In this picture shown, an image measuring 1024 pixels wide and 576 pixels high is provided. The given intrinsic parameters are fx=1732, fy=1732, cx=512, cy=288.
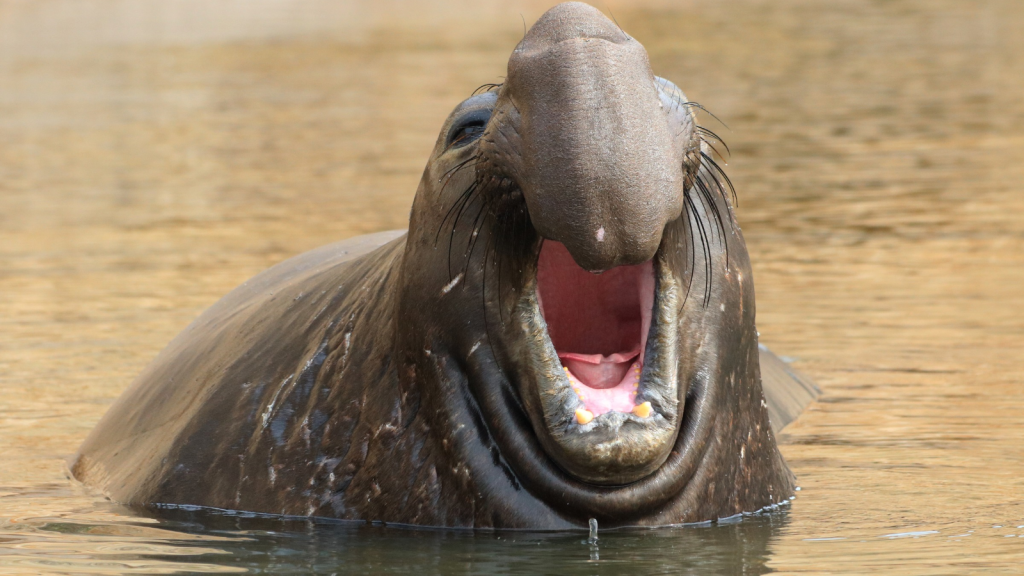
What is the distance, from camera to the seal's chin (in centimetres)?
482

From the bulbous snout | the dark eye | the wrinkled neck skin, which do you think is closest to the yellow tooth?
the wrinkled neck skin

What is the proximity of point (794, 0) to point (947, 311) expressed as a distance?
137ft

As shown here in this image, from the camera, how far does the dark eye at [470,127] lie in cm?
526

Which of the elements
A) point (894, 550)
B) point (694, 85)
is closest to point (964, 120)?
point (694, 85)

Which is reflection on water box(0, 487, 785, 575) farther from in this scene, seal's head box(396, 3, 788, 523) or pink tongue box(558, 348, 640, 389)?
pink tongue box(558, 348, 640, 389)

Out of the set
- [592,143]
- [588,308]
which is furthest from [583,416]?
[592,143]

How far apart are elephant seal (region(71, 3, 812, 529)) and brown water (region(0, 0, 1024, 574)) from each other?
161 millimetres

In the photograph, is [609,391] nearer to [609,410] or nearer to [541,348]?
[609,410]

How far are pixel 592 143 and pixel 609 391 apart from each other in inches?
30.0

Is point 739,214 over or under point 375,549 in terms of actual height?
over

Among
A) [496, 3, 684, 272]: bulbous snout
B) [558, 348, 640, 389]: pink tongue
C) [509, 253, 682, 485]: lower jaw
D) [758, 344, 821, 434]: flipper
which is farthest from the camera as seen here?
[758, 344, 821, 434]: flipper

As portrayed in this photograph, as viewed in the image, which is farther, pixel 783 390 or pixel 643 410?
pixel 783 390

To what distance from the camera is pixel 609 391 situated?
493 centimetres

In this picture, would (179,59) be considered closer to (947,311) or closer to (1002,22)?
(1002,22)
